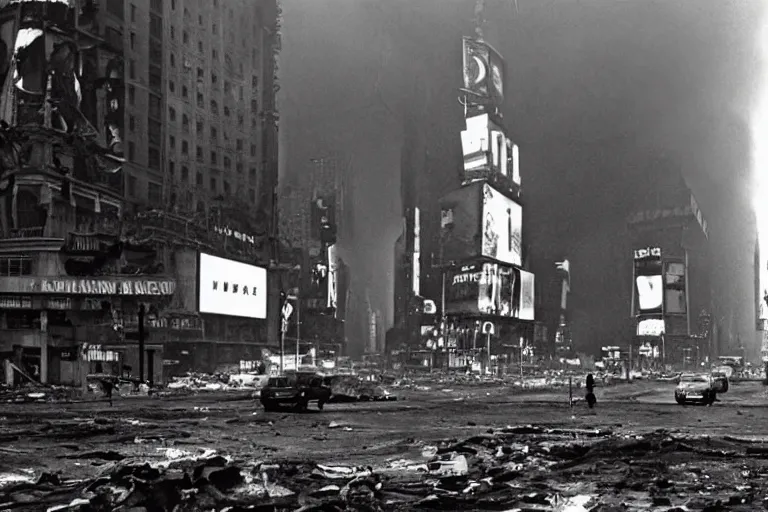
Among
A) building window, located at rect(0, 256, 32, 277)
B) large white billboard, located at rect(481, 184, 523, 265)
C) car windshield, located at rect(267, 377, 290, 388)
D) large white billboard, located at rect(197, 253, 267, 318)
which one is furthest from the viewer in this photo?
large white billboard, located at rect(481, 184, 523, 265)

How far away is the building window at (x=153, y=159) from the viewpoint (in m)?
87.3

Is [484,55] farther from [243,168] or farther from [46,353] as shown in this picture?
[46,353]

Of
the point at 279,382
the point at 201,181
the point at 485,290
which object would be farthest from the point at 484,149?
the point at 279,382

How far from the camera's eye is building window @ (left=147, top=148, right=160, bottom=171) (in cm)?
8728

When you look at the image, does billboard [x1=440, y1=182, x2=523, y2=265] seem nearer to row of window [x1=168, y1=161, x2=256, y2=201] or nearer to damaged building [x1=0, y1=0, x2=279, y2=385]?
row of window [x1=168, y1=161, x2=256, y2=201]

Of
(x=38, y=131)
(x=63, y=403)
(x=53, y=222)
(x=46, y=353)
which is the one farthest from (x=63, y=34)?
(x=63, y=403)

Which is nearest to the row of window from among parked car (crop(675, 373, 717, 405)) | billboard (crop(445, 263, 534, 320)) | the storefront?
the storefront

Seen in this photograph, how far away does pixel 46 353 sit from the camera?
61906mm

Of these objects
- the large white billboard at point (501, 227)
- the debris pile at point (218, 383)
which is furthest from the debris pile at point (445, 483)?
the large white billboard at point (501, 227)

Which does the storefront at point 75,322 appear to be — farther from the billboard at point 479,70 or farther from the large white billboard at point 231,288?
the billboard at point 479,70

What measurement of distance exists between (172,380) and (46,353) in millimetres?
8609

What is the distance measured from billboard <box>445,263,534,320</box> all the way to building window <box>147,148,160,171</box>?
8534 cm

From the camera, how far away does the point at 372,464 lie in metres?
15.2

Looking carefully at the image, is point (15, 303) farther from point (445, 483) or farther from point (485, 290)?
point (485, 290)
